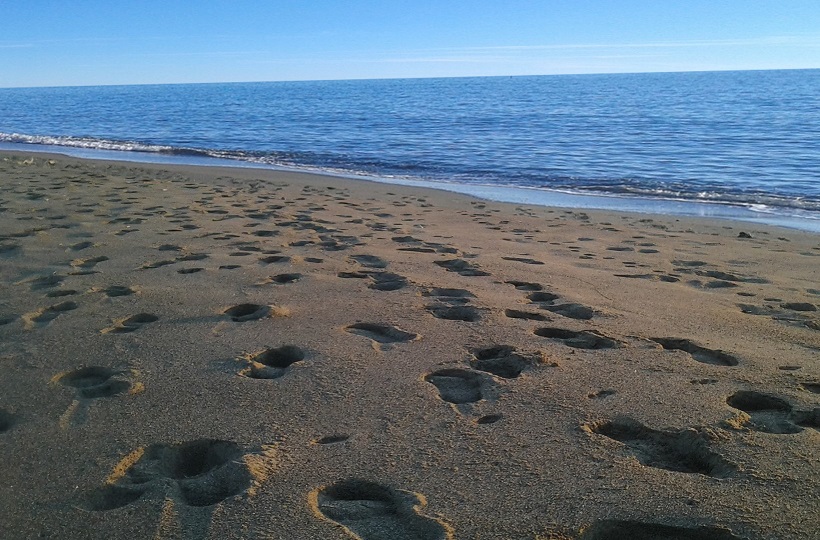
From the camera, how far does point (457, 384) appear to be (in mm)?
3092

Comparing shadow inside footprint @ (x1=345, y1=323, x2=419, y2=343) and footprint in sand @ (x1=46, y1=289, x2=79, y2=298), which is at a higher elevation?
footprint in sand @ (x1=46, y1=289, x2=79, y2=298)

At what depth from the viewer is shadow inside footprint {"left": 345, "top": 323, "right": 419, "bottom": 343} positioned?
144 inches

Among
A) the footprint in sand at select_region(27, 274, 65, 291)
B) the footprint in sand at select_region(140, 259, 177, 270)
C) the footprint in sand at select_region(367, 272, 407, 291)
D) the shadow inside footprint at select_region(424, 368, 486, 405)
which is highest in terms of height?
the footprint in sand at select_region(27, 274, 65, 291)

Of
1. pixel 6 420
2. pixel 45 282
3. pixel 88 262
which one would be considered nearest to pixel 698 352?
pixel 6 420

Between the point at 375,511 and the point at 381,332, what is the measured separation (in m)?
1.69

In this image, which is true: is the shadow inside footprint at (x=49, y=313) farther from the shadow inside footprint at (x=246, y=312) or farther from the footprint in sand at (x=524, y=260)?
the footprint in sand at (x=524, y=260)

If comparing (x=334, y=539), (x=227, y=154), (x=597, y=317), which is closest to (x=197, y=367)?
(x=334, y=539)

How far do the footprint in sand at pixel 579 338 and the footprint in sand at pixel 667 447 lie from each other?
0.89 m

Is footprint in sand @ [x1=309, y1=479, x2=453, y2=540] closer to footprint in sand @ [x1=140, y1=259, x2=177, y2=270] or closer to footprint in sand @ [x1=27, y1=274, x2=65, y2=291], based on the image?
footprint in sand @ [x1=27, y1=274, x2=65, y2=291]

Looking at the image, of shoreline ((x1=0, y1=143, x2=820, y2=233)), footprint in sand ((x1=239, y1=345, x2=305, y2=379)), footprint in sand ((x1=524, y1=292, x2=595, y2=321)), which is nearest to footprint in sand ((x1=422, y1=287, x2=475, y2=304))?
footprint in sand ((x1=524, y1=292, x2=595, y2=321))

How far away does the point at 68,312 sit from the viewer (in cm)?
399

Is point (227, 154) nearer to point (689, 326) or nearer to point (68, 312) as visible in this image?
point (68, 312)

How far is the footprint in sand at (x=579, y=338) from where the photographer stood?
141 inches

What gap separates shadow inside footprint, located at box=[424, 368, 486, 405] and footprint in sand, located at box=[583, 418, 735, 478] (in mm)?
540
